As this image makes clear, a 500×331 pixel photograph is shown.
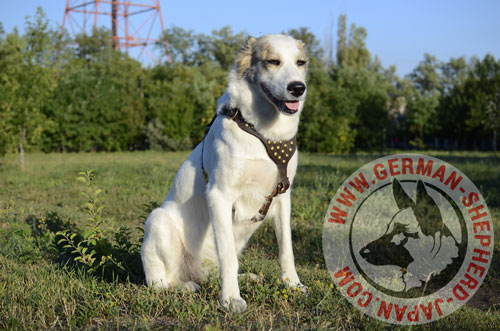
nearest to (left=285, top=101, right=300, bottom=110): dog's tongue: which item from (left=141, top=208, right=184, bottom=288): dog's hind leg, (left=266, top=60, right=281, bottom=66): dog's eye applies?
(left=266, top=60, right=281, bottom=66): dog's eye

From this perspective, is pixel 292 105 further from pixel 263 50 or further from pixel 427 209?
pixel 427 209

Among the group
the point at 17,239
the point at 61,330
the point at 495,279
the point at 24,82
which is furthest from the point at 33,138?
the point at 495,279

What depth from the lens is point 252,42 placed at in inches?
123

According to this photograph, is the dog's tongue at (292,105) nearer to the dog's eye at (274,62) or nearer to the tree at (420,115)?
the dog's eye at (274,62)

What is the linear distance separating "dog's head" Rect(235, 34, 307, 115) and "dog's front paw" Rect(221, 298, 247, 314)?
1.31 m

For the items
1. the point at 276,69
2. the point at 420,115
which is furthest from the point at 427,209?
the point at 420,115

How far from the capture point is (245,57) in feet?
10.2

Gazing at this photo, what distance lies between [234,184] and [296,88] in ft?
2.52

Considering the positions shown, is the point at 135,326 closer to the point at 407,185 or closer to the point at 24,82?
the point at 407,185

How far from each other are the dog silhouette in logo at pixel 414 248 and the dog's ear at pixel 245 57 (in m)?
2.51

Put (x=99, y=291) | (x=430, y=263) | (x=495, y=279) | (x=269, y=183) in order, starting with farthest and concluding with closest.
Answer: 1. (x=430, y=263)
2. (x=495, y=279)
3. (x=99, y=291)
4. (x=269, y=183)

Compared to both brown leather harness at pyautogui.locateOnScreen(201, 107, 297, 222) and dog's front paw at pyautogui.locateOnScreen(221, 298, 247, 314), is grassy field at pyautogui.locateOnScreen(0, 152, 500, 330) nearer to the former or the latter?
dog's front paw at pyautogui.locateOnScreen(221, 298, 247, 314)

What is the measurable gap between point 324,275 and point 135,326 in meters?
1.87

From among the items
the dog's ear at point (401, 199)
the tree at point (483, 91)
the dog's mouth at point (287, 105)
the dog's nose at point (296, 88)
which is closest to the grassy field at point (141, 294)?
the dog's mouth at point (287, 105)
